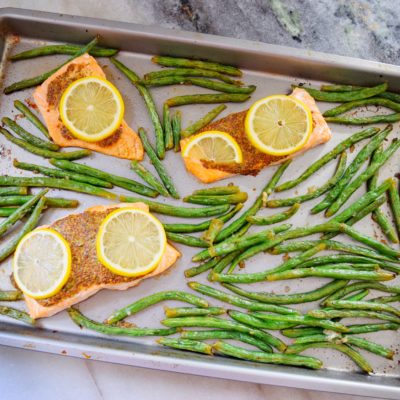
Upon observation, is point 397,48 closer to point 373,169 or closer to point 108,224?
point 373,169

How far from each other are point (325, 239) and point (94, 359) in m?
2.20

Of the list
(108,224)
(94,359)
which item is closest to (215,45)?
(108,224)

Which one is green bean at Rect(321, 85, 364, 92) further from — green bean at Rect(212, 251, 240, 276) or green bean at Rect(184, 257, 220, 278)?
green bean at Rect(184, 257, 220, 278)

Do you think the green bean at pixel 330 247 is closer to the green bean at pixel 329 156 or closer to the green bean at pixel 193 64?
the green bean at pixel 329 156

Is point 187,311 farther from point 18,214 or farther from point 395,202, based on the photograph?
point 395,202

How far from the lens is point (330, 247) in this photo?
14.6 feet

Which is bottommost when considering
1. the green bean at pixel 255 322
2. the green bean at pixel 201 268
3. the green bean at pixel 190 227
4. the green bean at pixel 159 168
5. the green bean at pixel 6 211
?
the green bean at pixel 255 322

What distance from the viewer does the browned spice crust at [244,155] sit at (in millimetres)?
4527

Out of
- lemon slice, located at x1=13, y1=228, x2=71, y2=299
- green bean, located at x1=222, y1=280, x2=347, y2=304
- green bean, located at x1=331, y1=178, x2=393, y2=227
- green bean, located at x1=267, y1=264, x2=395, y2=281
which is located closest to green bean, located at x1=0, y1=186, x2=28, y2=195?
lemon slice, located at x1=13, y1=228, x2=71, y2=299

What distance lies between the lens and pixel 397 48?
5305 mm

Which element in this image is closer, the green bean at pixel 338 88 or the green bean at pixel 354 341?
the green bean at pixel 354 341

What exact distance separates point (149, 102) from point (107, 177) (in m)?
0.79

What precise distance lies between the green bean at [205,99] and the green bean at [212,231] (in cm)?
113

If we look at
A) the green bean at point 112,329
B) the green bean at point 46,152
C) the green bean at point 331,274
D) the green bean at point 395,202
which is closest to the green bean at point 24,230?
the green bean at point 46,152
